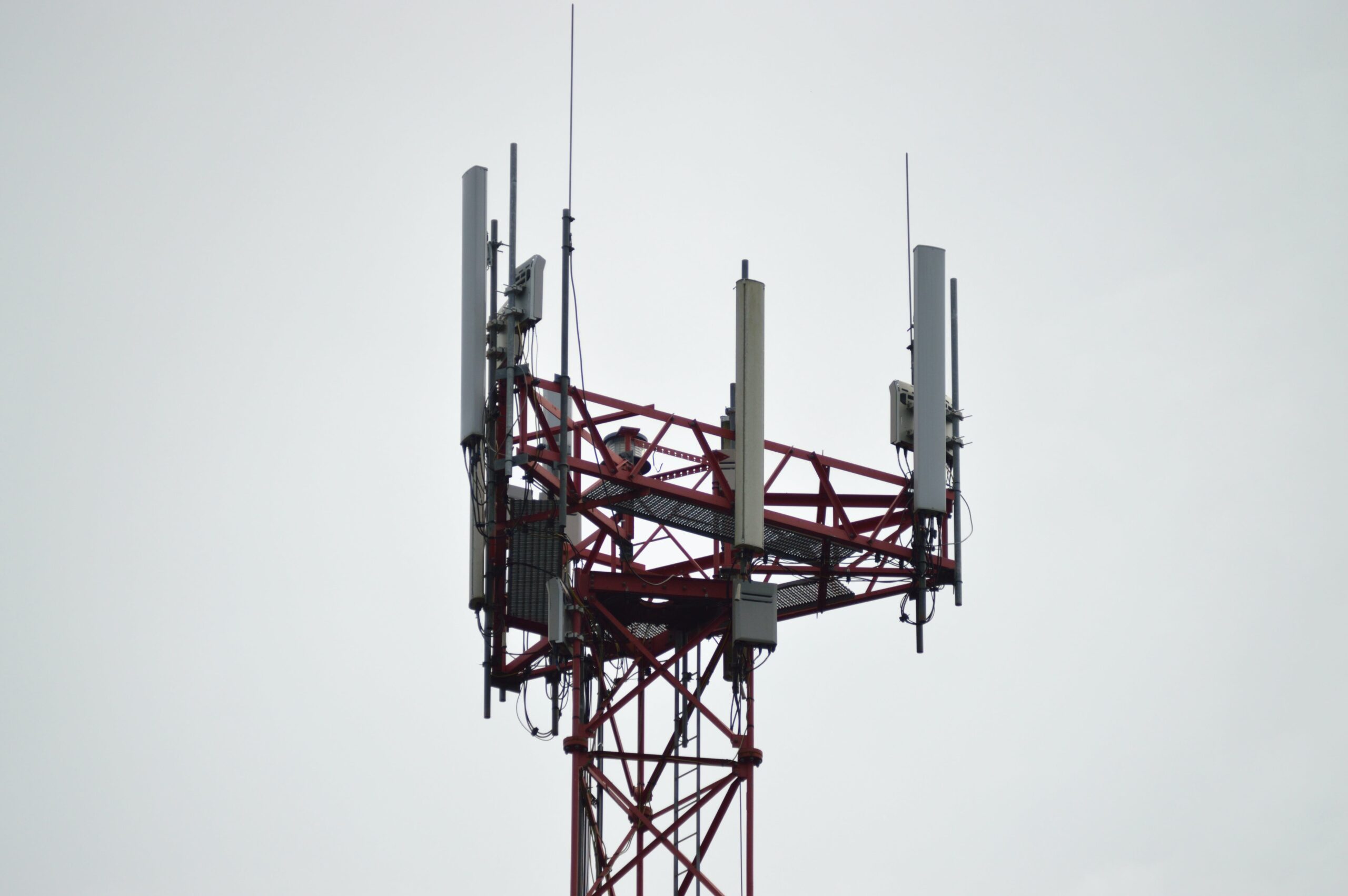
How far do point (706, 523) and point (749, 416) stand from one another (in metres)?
2.34

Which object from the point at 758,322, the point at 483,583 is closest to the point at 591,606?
the point at 483,583

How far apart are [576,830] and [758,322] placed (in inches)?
384

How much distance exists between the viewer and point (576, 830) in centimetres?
6209

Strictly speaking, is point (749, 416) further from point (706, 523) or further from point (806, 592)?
point (806, 592)

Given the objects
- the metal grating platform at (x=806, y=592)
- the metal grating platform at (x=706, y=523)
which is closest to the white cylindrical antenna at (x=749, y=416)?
the metal grating platform at (x=706, y=523)

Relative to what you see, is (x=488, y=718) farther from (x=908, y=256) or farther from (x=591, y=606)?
(x=908, y=256)

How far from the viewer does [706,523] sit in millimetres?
62250

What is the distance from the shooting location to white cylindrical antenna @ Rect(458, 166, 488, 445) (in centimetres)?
6116

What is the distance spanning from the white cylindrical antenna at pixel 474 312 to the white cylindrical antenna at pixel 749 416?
179 inches

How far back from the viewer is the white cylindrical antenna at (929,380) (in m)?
63.4

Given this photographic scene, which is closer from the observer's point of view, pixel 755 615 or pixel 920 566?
pixel 755 615

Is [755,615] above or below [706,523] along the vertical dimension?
below

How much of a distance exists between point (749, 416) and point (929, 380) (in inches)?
182

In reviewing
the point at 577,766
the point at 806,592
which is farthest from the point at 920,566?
the point at 577,766
